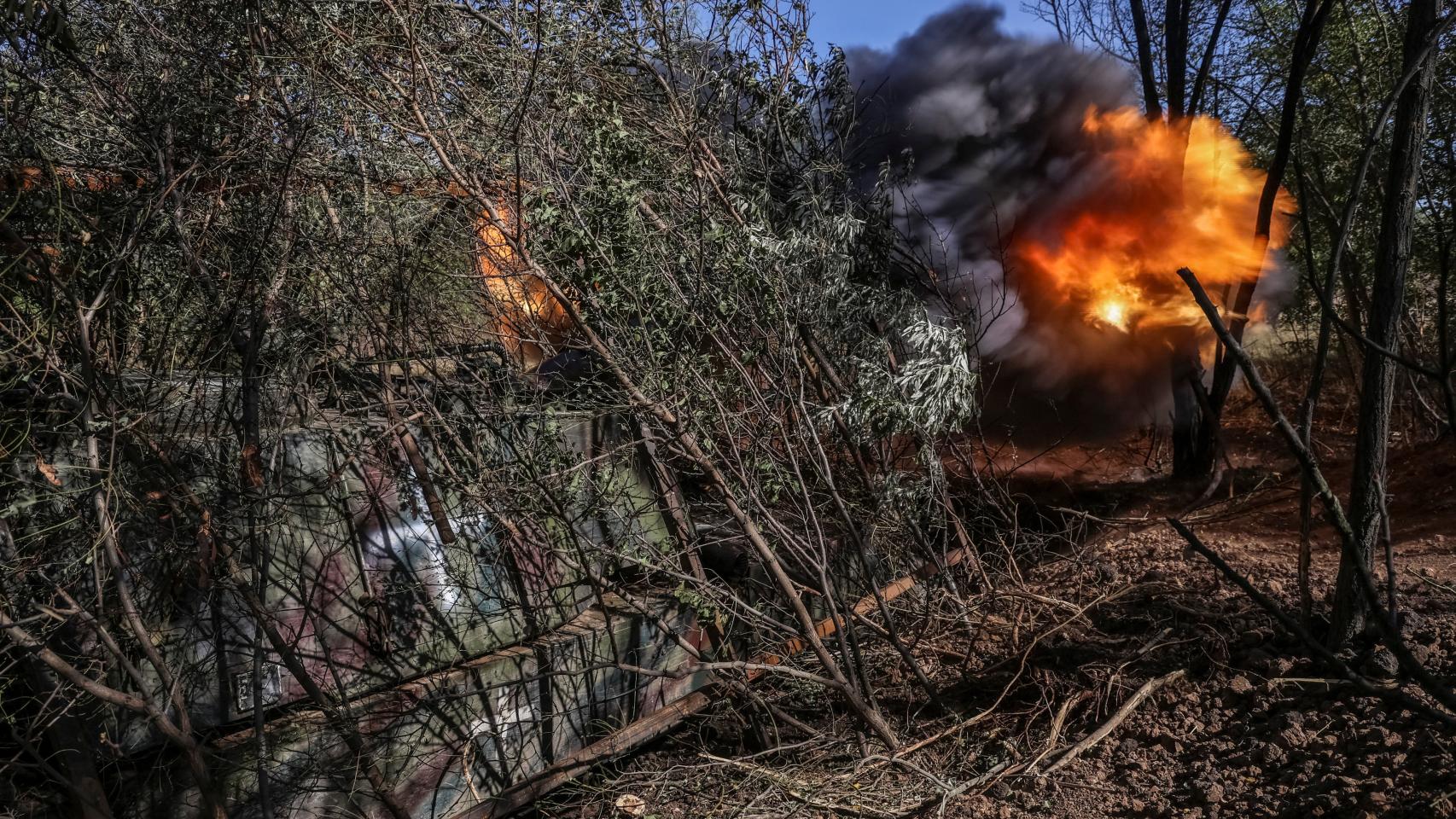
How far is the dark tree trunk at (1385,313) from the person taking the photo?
3426 millimetres

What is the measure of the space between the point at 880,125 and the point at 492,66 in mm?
4252

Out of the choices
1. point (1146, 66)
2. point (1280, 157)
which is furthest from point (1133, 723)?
point (1146, 66)

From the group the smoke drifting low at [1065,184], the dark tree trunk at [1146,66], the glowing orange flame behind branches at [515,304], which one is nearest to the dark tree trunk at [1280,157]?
the smoke drifting low at [1065,184]

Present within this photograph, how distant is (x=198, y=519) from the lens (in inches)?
161

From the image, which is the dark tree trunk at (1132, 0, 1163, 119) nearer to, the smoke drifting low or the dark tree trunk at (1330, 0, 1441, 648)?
the smoke drifting low

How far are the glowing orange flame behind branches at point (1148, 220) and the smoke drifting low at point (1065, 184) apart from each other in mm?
14

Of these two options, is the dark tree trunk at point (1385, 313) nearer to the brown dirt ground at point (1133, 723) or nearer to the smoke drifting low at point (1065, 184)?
the brown dirt ground at point (1133, 723)

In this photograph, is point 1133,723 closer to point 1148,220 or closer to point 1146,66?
point 1148,220

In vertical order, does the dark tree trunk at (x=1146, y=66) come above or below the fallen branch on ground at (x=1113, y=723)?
above

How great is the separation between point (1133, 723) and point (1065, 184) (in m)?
6.90

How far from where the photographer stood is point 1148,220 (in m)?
9.77

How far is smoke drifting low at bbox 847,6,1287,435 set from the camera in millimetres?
9461

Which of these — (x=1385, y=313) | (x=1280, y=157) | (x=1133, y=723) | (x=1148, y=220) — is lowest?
(x=1133, y=723)

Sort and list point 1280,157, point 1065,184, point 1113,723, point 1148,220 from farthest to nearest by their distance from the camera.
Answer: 1. point 1065,184
2. point 1148,220
3. point 1280,157
4. point 1113,723
